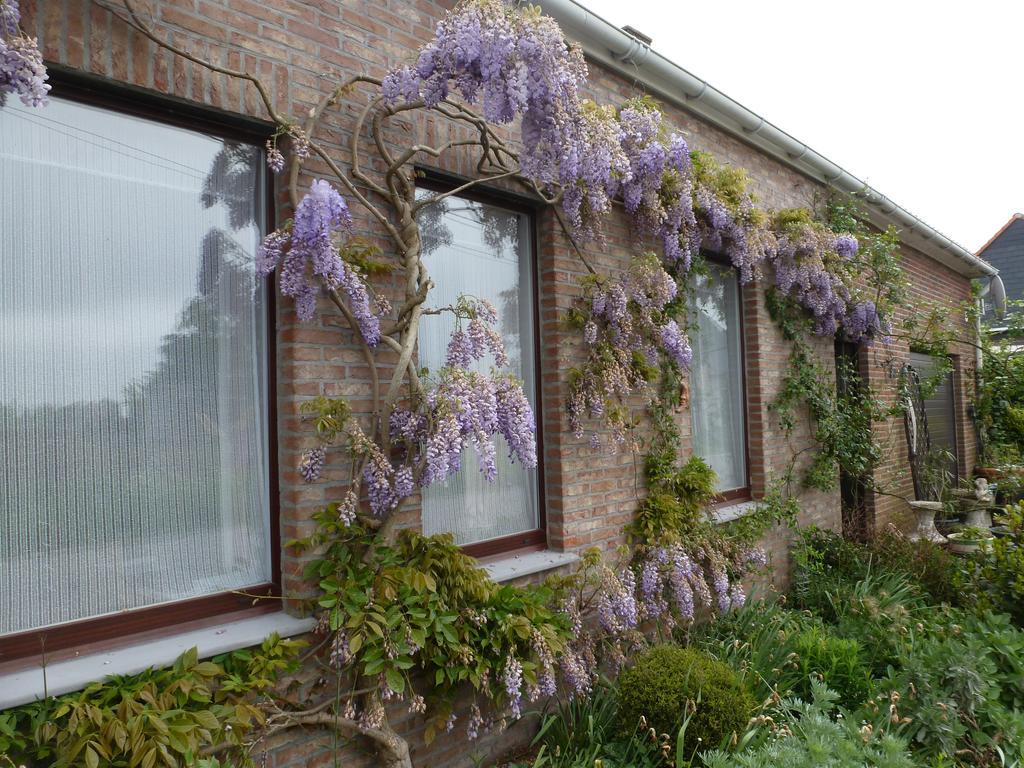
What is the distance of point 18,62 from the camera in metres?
1.89

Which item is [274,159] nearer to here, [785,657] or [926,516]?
[785,657]

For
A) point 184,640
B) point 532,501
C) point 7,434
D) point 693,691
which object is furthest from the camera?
point 532,501

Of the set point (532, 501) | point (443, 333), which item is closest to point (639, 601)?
point (532, 501)

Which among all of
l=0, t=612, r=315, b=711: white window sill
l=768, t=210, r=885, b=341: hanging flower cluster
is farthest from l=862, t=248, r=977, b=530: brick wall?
l=0, t=612, r=315, b=711: white window sill

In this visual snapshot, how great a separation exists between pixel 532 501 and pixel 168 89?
2.60 metres

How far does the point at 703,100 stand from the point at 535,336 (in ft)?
8.14

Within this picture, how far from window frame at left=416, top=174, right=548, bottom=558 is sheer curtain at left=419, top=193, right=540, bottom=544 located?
0.09 ft

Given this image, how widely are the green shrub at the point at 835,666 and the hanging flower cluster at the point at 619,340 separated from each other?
1.67 meters

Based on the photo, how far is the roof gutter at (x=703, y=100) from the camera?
3877 mm

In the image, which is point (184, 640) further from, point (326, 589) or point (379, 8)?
point (379, 8)

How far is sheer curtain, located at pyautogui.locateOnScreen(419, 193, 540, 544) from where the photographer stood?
11.0ft

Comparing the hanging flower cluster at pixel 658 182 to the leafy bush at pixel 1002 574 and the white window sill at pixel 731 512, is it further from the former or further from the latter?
the leafy bush at pixel 1002 574

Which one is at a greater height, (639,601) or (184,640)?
(184,640)

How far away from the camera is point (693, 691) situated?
9.68 feet
